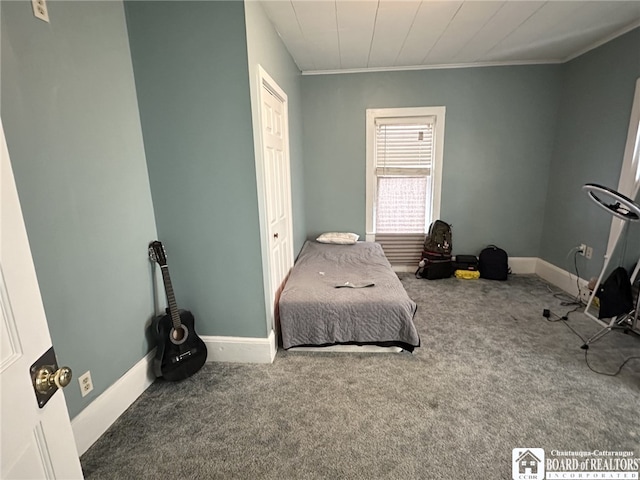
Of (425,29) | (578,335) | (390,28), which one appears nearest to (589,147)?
(578,335)

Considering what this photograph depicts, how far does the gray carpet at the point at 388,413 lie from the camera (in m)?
1.44

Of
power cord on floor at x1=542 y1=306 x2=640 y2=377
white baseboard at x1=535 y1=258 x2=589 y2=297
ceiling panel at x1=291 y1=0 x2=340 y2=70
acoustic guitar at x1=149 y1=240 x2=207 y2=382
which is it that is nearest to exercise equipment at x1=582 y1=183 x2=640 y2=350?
power cord on floor at x1=542 y1=306 x2=640 y2=377

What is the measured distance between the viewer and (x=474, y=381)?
1970 mm

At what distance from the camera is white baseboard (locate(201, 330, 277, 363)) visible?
218 centimetres

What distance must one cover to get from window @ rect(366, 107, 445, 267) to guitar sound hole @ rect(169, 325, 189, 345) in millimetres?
2551

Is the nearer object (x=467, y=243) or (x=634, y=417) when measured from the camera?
(x=634, y=417)

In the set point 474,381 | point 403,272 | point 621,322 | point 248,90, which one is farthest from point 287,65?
point 621,322

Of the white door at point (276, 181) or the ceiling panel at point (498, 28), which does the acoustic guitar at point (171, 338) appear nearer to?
the white door at point (276, 181)

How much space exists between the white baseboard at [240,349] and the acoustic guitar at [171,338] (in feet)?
0.54

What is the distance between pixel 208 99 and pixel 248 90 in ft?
0.82

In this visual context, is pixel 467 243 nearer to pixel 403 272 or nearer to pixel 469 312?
pixel 403 272

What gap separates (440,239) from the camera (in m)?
3.71

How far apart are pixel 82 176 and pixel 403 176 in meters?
3.23

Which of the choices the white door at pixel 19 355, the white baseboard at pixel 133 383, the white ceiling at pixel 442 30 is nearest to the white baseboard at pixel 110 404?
the white baseboard at pixel 133 383
